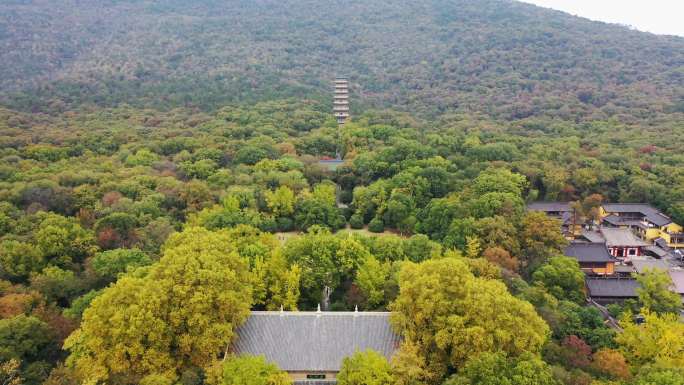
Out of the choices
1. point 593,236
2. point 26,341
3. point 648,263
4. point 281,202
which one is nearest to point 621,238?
point 593,236

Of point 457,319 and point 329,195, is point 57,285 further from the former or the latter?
point 329,195

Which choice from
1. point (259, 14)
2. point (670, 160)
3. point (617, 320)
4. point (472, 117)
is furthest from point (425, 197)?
point (259, 14)

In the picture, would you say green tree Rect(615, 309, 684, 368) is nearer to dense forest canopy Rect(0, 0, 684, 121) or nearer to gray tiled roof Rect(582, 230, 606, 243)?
gray tiled roof Rect(582, 230, 606, 243)

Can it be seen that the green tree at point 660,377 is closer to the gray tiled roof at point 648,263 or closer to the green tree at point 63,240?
the gray tiled roof at point 648,263

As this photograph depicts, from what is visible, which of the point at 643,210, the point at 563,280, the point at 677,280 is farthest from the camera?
the point at 643,210

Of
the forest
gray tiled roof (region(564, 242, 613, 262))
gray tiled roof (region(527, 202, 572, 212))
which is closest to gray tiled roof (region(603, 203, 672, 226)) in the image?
the forest

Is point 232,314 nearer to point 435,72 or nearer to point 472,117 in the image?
point 472,117
